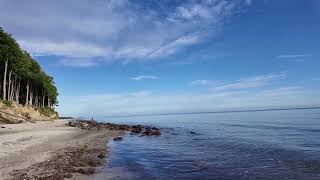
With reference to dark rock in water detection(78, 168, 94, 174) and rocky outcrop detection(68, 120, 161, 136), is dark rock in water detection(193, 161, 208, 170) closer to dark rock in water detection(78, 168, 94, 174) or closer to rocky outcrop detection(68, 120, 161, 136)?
dark rock in water detection(78, 168, 94, 174)

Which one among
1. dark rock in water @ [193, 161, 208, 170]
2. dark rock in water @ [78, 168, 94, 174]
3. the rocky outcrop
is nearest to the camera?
dark rock in water @ [78, 168, 94, 174]

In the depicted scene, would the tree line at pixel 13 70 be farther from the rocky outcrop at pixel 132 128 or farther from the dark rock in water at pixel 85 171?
the dark rock in water at pixel 85 171

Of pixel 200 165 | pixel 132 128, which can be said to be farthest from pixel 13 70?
pixel 200 165

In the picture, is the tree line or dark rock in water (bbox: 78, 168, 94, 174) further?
the tree line

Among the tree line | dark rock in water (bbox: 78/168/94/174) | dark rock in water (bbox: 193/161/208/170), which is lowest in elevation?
dark rock in water (bbox: 193/161/208/170)

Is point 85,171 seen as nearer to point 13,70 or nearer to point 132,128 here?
point 132,128

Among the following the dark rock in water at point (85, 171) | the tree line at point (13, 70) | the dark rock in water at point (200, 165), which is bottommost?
the dark rock in water at point (200, 165)

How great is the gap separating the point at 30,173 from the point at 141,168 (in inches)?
250

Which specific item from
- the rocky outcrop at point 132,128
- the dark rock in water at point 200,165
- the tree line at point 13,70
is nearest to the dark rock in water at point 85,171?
the dark rock in water at point 200,165

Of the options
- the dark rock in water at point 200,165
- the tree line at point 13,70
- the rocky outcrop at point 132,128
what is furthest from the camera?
the tree line at point 13,70

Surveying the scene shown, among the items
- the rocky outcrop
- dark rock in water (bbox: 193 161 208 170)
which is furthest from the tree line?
dark rock in water (bbox: 193 161 208 170)

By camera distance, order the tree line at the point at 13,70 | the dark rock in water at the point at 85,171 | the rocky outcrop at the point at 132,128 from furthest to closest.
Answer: the tree line at the point at 13,70, the rocky outcrop at the point at 132,128, the dark rock in water at the point at 85,171

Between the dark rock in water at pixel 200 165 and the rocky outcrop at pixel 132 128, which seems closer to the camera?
the dark rock in water at pixel 200 165

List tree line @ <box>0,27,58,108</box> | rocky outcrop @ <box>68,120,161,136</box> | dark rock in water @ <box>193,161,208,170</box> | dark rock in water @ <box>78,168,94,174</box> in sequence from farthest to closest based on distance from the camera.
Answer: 1. tree line @ <box>0,27,58,108</box>
2. rocky outcrop @ <box>68,120,161,136</box>
3. dark rock in water @ <box>193,161,208,170</box>
4. dark rock in water @ <box>78,168,94,174</box>
